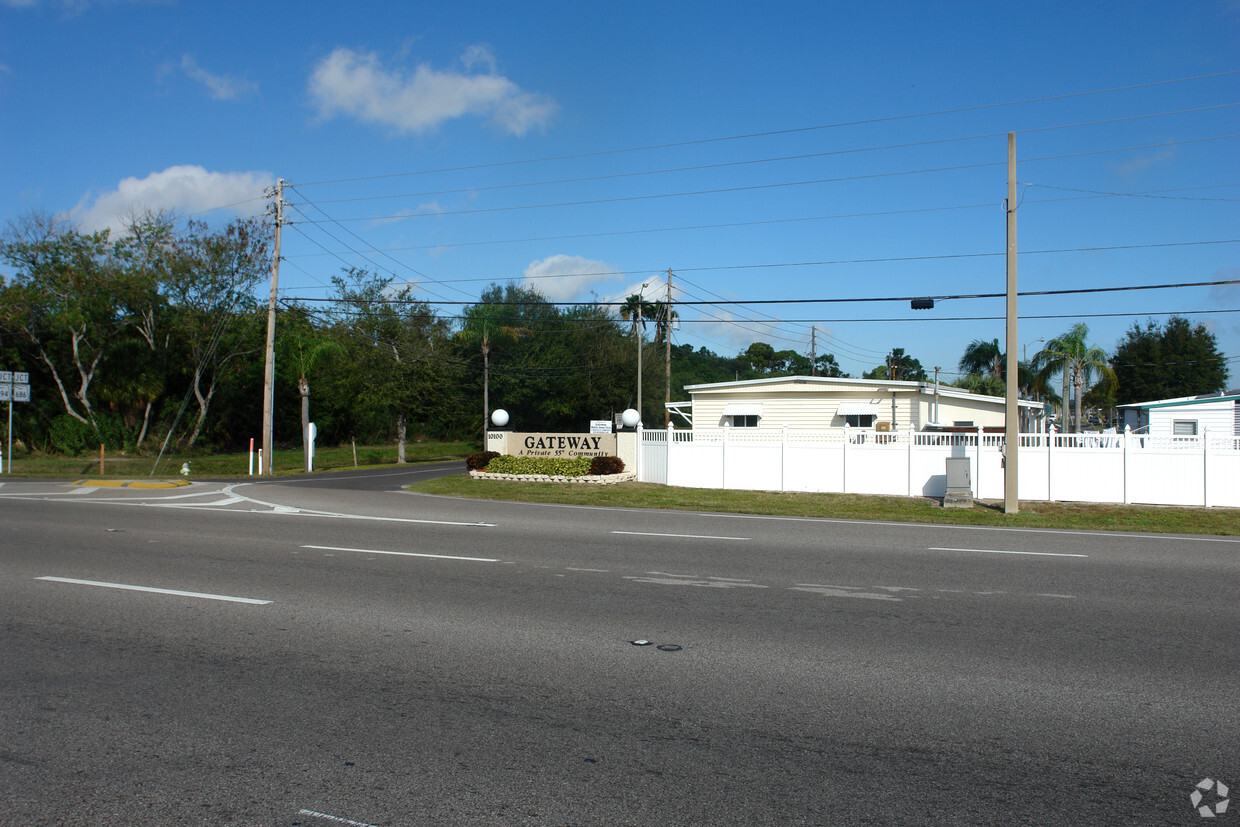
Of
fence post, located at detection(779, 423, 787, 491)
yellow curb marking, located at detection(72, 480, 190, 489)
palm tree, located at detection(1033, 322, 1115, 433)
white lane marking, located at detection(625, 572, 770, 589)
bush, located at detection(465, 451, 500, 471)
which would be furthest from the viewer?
palm tree, located at detection(1033, 322, 1115, 433)

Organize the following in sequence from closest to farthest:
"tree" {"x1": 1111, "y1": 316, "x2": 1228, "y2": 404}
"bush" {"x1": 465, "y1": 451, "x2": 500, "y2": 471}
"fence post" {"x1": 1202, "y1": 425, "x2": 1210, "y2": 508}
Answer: "fence post" {"x1": 1202, "y1": 425, "x2": 1210, "y2": 508}, "bush" {"x1": 465, "y1": 451, "x2": 500, "y2": 471}, "tree" {"x1": 1111, "y1": 316, "x2": 1228, "y2": 404}

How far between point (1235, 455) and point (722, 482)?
38.6 ft

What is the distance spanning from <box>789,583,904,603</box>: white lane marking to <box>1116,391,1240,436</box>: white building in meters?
21.8

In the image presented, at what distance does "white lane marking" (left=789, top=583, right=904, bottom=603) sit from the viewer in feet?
27.0

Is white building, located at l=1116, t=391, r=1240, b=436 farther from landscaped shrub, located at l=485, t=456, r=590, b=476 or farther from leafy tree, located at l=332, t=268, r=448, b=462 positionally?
leafy tree, located at l=332, t=268, r=448, b=462

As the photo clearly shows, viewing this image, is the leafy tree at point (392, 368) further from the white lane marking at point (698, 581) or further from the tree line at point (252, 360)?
the white lane marking at point (698, 581)

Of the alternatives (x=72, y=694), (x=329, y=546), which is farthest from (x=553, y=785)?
(x=329, y=546)

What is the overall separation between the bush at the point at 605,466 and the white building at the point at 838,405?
4.78 meters

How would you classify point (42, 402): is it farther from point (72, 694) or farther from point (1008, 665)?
point (1008, 665)

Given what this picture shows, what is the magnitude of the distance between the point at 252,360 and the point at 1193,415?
139 feet

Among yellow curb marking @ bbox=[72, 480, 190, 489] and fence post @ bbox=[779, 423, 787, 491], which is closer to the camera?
fence post @ bbox=[779, 423, 787, 491]

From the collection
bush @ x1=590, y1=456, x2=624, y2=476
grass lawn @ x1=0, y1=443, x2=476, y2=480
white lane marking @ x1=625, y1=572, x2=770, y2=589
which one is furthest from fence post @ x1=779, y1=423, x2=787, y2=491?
grass lawn @ x1=0, y1=443, x2=476, y2=480

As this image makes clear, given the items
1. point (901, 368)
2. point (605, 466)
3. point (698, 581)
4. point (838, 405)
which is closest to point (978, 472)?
point (838, 405)

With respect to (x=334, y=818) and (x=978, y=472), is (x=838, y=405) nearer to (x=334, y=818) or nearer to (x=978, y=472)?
(x=978, y=472)
